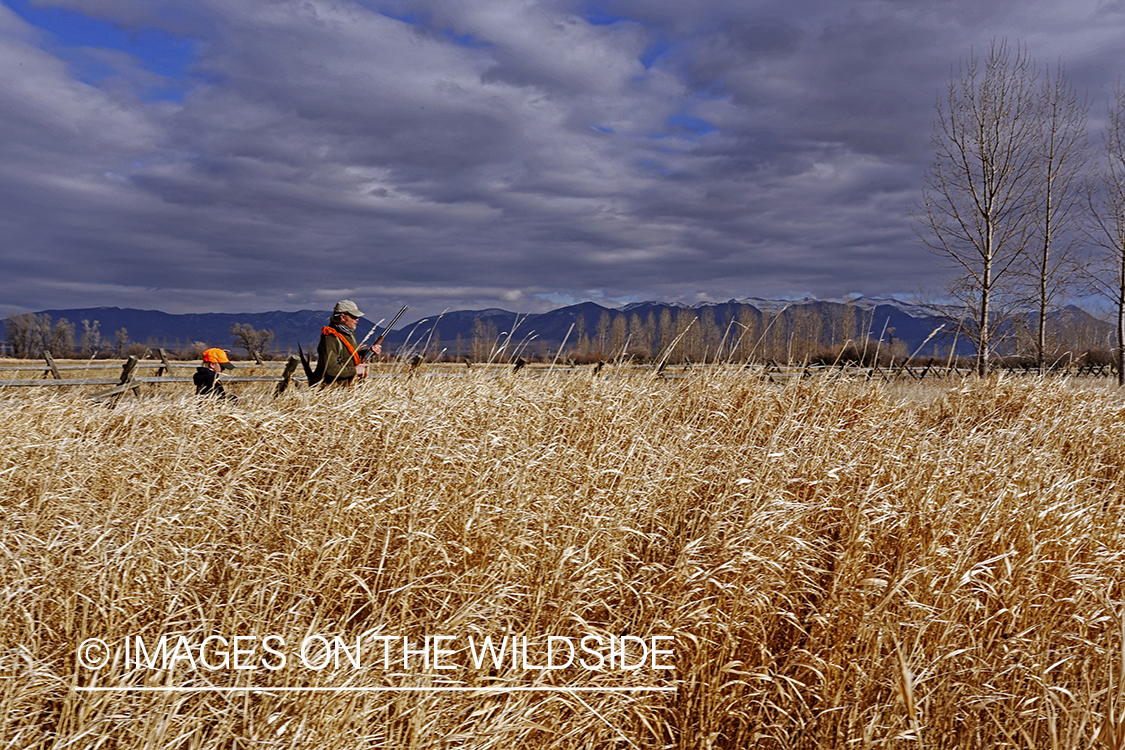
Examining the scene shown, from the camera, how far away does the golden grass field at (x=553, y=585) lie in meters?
2.35

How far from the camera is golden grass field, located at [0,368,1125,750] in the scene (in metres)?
2.35

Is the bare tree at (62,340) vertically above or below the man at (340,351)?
below

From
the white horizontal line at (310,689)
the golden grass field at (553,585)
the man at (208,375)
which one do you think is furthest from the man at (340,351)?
the white horizontal line at (310,689)

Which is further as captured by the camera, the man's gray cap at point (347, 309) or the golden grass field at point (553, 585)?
the man's gray cap at point (347, 309)

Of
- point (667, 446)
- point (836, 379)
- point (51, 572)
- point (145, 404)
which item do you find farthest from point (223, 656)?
point (836, 379)

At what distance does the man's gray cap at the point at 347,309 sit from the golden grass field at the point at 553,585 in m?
2.19

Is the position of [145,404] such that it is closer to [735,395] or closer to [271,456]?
[271,456]

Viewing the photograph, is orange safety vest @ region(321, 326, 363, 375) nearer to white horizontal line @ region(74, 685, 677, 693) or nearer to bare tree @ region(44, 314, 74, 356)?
white horizontal line @ region(74, 685, 677, 693)

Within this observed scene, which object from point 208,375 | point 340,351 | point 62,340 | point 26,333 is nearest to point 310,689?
point 340,351

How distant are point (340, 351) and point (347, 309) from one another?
498mm

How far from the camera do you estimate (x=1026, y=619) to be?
3160 mm

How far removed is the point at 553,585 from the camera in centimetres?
295

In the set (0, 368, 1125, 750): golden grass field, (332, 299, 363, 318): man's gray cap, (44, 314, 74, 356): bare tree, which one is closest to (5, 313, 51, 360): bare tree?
(44, 314, 74, 356): bare tree

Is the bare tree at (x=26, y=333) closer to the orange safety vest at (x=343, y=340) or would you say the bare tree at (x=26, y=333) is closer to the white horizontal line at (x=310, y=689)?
the orange safety vest at (x=343, y=340)
